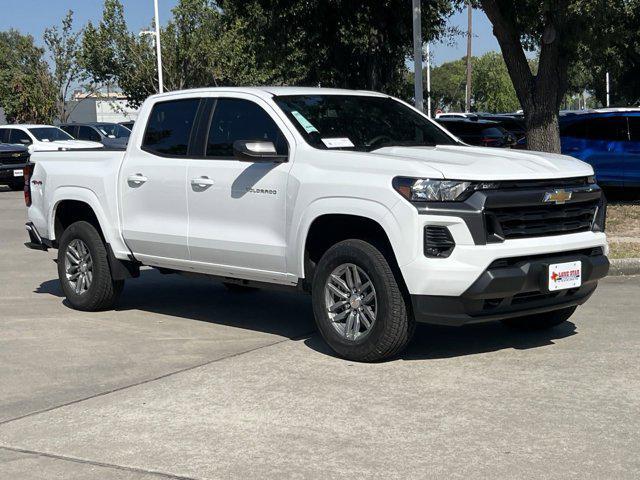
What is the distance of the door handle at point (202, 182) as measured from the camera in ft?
26.6

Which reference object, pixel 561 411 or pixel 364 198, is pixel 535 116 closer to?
pixel 364 198

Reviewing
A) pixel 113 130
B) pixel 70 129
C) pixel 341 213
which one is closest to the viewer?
pixel 341 213

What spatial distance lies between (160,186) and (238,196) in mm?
944

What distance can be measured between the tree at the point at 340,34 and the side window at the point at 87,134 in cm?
683

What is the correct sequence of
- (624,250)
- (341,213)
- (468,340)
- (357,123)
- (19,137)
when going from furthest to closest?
1. (19,137)
2. (624,250)
3. (357,123)
4. (468,340)
5. (341,213)

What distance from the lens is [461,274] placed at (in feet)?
21.9

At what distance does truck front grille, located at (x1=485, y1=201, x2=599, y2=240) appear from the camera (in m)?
6.83

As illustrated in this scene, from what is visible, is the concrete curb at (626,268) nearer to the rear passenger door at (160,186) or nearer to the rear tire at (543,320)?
the rear tire at (543,320)

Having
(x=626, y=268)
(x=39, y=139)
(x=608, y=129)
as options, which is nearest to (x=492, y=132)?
(x=608, y=129)

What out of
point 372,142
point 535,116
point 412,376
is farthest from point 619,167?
point 412,376

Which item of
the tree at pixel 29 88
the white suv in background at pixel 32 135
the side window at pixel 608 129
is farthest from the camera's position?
the tree at pixel 29 88

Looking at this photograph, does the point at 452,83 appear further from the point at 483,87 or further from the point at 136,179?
the point at 136,179

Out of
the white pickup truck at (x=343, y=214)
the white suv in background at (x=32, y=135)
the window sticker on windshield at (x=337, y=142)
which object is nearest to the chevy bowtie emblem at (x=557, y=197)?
the white pickup truck at (x=343, y=214)

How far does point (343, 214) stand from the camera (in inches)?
283
